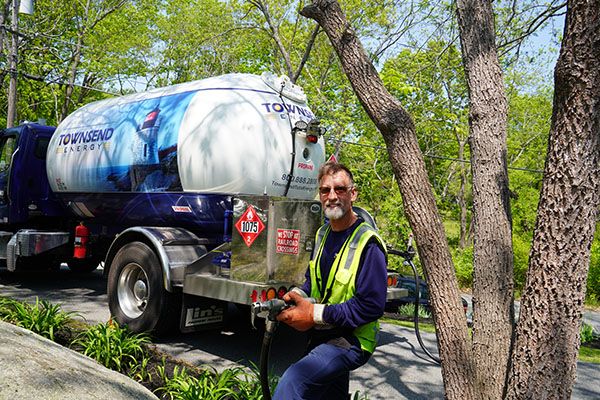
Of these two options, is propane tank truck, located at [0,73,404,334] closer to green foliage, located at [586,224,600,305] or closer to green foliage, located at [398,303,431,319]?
green foliage, located at [398,303,431,319]

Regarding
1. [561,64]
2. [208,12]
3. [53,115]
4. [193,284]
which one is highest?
[208,12]

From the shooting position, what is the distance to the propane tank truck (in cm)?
511

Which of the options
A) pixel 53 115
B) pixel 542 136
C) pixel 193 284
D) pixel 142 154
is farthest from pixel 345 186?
pixel 53 115

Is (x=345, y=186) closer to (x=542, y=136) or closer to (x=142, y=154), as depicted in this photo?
(x=142, y=154)

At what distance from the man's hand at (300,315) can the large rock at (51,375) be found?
66.3 inches

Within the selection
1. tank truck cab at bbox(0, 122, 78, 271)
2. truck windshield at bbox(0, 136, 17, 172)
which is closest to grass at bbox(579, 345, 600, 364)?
tank truck cab at bbox(0, 122, 78, 271)

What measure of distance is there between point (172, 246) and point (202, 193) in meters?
0.67

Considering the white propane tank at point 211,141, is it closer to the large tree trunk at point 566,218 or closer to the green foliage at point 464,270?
the large tree trunk at point 566,218

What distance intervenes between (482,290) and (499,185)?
638 mm

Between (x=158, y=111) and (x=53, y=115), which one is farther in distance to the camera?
(x=53, y=115)

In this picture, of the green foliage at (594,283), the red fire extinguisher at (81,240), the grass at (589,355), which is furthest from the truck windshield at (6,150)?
the green foliage at (594,283)

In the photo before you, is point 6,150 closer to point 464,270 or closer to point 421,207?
point 421,207

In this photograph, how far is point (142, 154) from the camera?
21.1 ft

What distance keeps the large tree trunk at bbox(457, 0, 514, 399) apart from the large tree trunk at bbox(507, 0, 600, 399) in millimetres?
516
